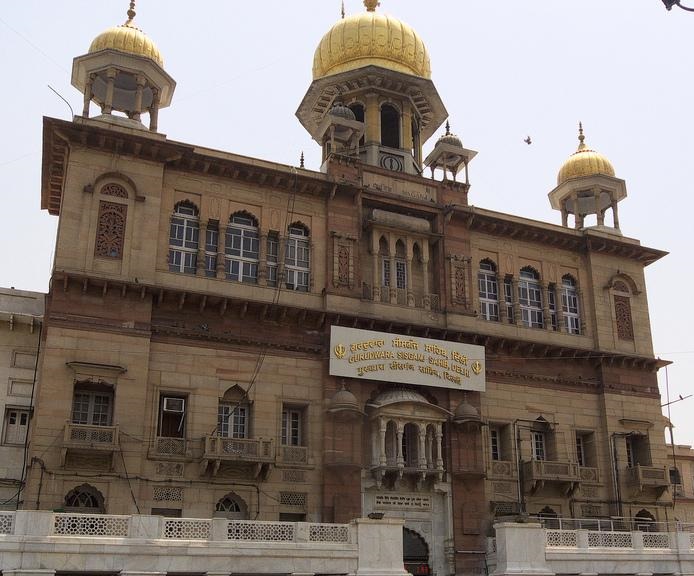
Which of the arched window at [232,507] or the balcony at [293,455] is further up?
the balcony at [293,455]

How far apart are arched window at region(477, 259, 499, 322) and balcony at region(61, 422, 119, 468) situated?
41.8 ft

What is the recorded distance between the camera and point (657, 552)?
74.1ft

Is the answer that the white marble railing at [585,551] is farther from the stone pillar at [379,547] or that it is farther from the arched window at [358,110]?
the arched window at [358,110]

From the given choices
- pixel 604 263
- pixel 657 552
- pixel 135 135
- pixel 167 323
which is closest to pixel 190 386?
pixel 167 323

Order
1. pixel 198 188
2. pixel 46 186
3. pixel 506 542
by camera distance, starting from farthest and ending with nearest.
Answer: pixel 46 186 < pixel 198 188 < pixel 506 542

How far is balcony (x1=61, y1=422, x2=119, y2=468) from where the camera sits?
20.6 m

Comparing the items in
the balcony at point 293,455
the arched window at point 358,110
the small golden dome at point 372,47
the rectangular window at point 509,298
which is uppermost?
the small golden dome at point 372,47

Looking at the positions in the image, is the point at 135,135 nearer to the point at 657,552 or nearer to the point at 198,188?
the point at 198,188

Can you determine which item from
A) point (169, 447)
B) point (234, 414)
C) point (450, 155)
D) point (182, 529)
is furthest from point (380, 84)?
point (182, 529)

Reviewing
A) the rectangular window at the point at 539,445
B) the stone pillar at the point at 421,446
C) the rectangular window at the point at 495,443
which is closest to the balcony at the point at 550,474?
the rectangular window at the point at 495,443

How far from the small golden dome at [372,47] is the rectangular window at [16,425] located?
1679 cm

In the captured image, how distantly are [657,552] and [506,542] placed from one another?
4890 mm

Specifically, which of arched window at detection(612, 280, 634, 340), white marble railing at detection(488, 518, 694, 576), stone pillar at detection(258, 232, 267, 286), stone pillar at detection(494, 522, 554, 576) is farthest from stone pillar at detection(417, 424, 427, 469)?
arched window at detection(612, 280, 634, 340)

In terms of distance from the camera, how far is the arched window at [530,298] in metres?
29.0
